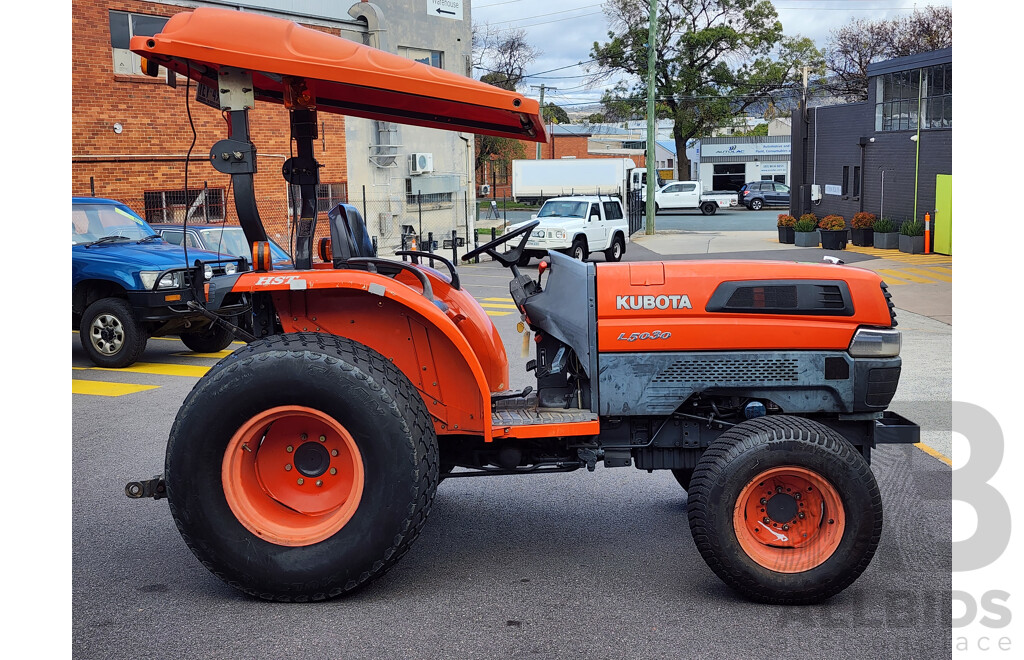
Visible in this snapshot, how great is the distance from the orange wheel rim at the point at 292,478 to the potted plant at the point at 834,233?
1090 inches

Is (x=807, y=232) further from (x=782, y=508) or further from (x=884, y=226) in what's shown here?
(x=782, y=508)

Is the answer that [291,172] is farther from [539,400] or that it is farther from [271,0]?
[271,0]

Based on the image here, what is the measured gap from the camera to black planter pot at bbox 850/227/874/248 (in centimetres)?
3000

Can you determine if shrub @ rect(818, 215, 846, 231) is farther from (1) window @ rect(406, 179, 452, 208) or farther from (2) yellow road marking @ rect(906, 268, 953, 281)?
(1) window @ rect(406, 179, 452, 208)

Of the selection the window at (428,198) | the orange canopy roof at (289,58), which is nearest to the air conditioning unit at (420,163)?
the window at (428,198)

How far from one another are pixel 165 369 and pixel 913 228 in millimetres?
22585

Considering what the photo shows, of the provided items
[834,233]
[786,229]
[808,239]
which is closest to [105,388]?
[834,233]

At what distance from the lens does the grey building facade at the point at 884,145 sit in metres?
28.2

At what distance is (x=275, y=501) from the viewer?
16.3 feet

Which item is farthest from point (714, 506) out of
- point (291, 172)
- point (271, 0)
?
point (271, 0)

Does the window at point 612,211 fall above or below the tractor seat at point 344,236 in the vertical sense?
above

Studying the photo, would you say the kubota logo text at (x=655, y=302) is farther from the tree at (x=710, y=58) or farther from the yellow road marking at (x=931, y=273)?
the tree at (x=710, y=58)

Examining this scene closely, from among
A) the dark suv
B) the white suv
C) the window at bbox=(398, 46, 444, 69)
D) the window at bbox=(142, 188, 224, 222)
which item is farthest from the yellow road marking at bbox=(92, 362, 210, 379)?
the dark suv

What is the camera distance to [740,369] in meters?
5.07
